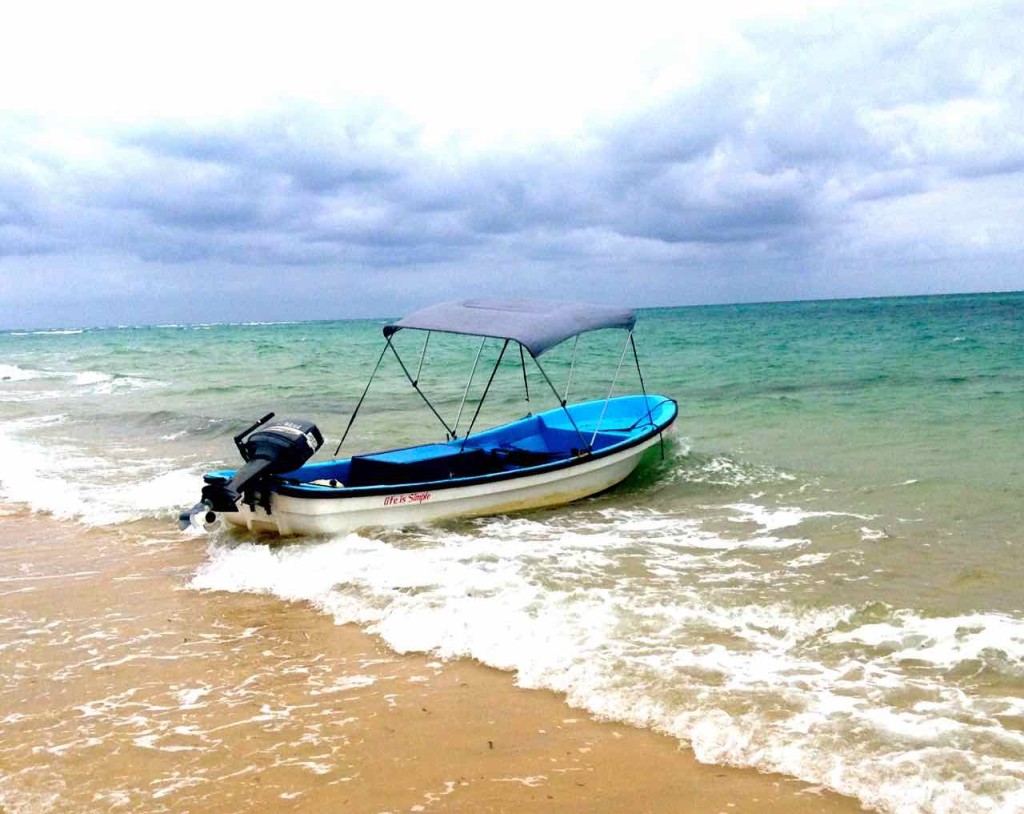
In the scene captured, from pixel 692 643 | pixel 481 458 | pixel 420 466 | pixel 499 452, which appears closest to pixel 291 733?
pixel 692 643

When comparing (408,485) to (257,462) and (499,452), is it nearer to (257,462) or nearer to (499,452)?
(257,462)

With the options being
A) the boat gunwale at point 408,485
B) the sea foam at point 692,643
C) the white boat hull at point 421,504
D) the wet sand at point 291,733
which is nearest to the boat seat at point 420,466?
the boat gunwale at point 408,485

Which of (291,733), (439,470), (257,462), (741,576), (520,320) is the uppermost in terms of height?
(520,320)

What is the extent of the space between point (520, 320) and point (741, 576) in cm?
428

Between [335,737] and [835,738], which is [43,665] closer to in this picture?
[335,737]

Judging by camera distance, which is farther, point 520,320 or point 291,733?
point 520,320

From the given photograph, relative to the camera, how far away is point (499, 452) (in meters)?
11.4

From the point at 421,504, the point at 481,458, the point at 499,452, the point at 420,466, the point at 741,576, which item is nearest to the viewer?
the point at 741,576

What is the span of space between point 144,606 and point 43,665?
1.26 metres

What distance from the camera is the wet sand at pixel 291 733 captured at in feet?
13.6

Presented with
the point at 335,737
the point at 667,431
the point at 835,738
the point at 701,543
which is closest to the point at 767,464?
the point at 667,431

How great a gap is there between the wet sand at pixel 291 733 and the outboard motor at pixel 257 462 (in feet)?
5.60

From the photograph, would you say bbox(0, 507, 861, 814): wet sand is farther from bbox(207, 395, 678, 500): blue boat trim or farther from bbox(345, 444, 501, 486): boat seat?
bbox(345, 444, 501, 486): boat seat

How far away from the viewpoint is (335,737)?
187 inches
